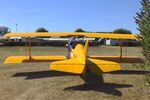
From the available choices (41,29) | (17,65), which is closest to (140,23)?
(17,65)

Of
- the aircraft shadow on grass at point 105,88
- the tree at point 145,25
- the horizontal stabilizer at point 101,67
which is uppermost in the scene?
the tree at point 145,25

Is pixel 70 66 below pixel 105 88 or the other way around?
the other way around

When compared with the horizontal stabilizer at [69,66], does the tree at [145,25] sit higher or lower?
higher

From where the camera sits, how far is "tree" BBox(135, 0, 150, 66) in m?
6.31

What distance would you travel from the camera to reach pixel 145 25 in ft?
20.7

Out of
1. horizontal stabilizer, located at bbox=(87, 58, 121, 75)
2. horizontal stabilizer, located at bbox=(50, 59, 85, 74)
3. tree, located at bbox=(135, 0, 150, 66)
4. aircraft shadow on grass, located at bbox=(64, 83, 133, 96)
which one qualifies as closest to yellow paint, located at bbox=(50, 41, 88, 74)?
horizontal stabilizer, located at bbox=(50, 59, 85, 74)

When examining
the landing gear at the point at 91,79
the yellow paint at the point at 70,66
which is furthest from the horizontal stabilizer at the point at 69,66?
the landing gear at the point at 91,79

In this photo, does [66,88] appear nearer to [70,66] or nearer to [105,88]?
[70,66]

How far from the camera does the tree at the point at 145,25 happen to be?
20.7 ft

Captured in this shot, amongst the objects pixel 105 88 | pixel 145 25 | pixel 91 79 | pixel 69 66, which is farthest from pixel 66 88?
pixel 145 25

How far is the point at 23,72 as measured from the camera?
1741 centimetres

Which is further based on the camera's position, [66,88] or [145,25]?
[66,88]

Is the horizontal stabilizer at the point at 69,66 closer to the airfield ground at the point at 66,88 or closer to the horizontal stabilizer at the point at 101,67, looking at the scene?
the horizontal stabilizer at the point at 101,67

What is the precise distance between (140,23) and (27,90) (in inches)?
267
